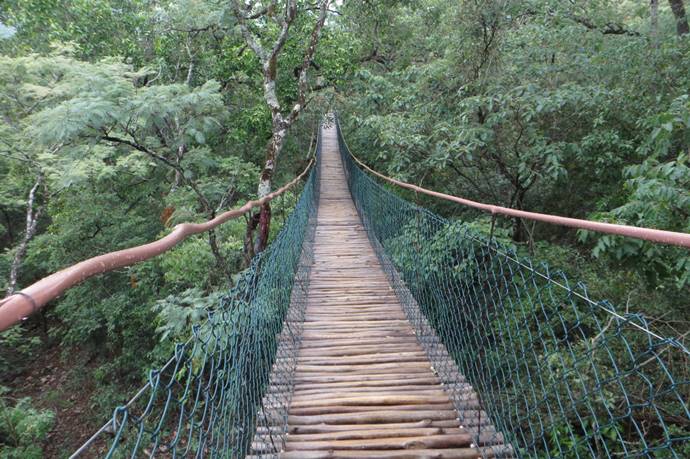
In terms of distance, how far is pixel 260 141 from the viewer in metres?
7.11

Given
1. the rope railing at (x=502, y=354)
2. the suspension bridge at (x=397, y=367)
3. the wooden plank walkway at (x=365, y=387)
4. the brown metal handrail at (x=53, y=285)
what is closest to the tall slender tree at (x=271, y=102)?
the suspension bridge at (x=397, y=367)

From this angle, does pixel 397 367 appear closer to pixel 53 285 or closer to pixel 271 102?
pixel 53 285

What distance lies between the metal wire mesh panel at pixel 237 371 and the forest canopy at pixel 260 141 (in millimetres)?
921

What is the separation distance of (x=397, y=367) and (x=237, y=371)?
1.11 metres

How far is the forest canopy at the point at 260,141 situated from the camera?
3.38m

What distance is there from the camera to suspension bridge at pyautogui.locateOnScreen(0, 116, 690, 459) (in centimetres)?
100

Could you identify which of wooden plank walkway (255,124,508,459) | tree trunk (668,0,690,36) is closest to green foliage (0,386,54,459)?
wooden plank walkway (255,124,508,459)

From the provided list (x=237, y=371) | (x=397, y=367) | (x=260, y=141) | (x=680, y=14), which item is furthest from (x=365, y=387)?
(x=260, y=141)

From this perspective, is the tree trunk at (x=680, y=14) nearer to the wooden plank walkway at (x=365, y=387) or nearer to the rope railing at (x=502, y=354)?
the rope railing at (x=502, y=354)

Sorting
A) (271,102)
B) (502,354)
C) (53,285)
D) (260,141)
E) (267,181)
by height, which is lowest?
(502,354)

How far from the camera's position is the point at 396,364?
216 centimetres

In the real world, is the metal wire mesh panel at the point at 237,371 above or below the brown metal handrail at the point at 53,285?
below

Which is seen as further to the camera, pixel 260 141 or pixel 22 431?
pixel 260 141

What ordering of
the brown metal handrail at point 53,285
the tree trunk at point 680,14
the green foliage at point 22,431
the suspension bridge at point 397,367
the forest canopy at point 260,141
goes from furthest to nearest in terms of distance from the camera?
the green foliage at point 22,431
the tree trunk at point 680,14
the forest canopy at point 260,141
the suspension bridge at point 397,367
the brown metal handrail at point 53,285
